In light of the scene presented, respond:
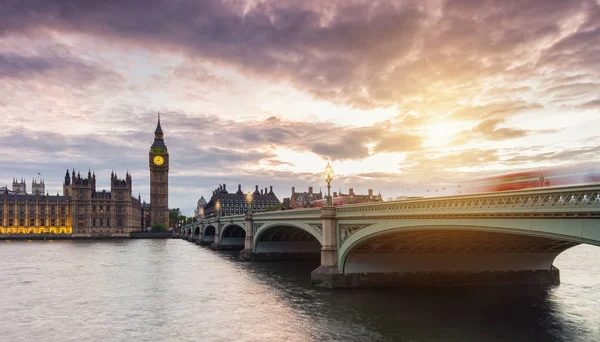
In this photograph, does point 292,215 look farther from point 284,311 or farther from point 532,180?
point 532,180

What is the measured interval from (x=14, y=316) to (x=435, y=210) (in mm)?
27245

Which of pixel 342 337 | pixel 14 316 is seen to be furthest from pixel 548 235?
pixel 14 316

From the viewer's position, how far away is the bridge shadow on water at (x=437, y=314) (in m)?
27.0

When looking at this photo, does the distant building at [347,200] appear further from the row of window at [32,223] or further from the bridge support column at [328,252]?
the row of window at [32,223]

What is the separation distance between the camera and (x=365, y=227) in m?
37.4

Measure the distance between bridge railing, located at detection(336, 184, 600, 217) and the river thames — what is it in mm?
6620

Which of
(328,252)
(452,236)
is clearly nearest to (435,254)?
(452,236)

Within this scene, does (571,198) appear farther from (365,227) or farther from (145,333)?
(145,333)

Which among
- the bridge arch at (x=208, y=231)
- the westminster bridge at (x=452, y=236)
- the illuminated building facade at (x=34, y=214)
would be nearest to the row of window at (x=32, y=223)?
the illuminated building facade at (x=34, y=214)

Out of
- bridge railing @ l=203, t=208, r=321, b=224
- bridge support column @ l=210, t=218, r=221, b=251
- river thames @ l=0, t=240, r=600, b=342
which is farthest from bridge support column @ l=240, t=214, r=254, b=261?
bridge support column @ l=210, t=218, r=221, b=251

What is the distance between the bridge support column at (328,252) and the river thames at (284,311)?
125 centimetres

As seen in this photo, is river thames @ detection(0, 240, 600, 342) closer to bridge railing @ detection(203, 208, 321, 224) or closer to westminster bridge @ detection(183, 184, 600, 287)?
westminster bridge @ detection(183, 184, 600, 287)

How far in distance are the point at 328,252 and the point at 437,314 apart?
12.1 meters

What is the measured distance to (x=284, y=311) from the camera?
34000 mm
